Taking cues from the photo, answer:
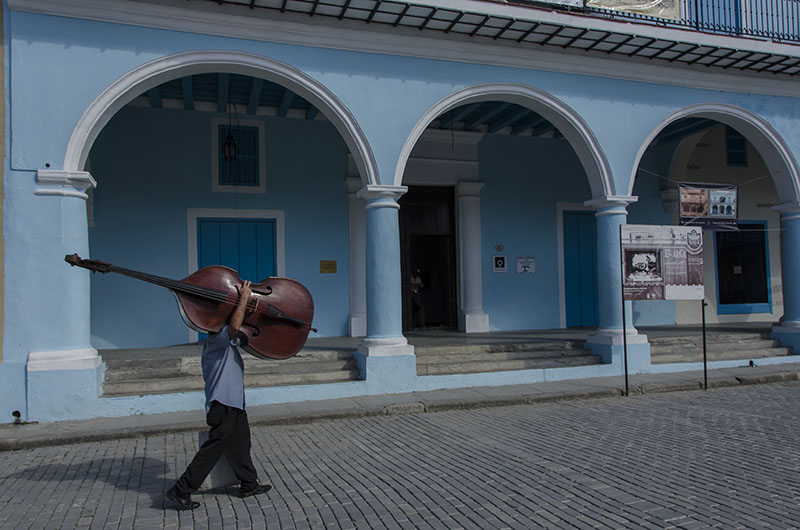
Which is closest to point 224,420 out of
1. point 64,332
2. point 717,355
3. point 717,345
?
point 64,332

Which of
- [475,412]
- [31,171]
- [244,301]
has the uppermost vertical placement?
[31,171]

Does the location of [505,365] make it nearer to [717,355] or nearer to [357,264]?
[357,264]

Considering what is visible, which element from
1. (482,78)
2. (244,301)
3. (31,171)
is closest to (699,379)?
(482,78)

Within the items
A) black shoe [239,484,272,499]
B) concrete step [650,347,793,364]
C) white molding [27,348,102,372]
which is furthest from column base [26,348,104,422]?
concrete step [650,347,793,364]

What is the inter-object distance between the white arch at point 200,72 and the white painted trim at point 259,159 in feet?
9.57

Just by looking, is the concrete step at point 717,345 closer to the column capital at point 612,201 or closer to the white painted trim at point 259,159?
the column capital at point 612,201

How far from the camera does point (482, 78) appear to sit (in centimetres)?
870

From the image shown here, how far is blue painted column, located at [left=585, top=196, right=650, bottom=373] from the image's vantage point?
919 cm

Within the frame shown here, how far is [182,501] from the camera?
4.06m

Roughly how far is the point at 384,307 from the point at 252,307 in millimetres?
4169

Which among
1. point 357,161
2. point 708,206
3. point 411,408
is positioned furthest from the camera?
point 708,206

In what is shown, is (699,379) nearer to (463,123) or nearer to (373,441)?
(373,441)

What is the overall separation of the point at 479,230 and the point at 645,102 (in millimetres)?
3794

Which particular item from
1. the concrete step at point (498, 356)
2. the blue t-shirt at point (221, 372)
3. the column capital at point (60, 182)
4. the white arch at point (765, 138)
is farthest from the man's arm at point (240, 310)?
the white arch at point (765, 138)
